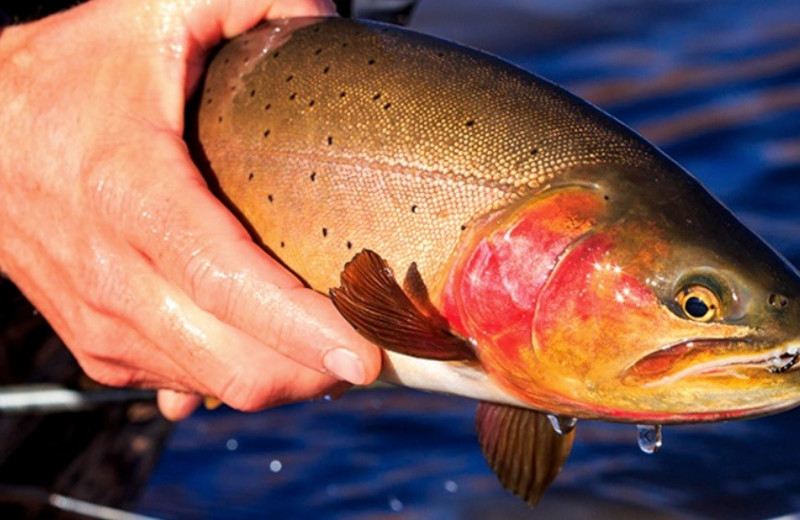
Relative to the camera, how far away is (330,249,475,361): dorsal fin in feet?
7.49

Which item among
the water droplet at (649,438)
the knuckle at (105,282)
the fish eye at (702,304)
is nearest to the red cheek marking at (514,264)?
the fish eye at (702,304)

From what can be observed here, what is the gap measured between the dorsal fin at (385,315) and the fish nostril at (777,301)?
0.51m

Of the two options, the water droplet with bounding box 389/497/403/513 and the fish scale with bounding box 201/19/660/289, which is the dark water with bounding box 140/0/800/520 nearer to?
the water droplet with bounding box 389/497/403/513

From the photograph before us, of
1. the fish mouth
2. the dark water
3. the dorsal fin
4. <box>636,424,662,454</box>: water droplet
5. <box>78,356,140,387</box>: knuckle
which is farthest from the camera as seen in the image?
the dark water

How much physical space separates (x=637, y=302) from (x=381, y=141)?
538 mm

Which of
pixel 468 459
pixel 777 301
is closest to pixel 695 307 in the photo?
pixel 777 301

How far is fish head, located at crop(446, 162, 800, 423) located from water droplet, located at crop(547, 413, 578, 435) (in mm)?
196

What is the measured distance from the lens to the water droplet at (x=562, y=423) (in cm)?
252

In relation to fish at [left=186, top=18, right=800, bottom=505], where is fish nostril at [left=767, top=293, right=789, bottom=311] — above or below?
above

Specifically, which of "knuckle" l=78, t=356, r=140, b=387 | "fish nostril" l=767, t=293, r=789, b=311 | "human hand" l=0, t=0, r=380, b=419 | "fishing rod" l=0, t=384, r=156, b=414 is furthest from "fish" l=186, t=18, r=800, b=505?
"fishing rod" l=0, t=384, r=156, b=414

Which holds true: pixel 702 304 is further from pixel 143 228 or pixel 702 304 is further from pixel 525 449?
pixel 143 228

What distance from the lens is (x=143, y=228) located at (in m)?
2.55

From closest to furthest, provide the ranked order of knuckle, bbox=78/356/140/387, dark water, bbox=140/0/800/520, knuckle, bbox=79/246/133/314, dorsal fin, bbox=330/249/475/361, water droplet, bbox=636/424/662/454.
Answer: dorsal fin, bbox=330/249/475/361 → water droplet, bbox=636/424/662/454 → knuckle, bbox=79/246/133/314 → knuckle, bbox=78/356/140/387 → dark water, bbox=140/0/800/520

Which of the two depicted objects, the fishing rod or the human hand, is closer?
the human hand
